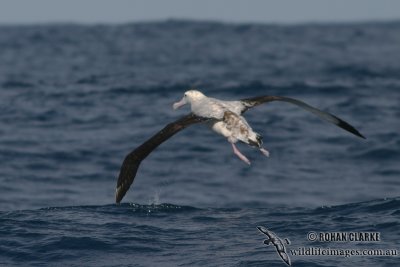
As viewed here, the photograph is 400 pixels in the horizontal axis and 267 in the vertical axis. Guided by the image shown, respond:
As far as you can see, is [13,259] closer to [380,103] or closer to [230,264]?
[230,264]

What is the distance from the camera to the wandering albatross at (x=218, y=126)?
1172 cm

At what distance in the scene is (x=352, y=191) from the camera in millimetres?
18250

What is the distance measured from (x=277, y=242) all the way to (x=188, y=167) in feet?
26.3

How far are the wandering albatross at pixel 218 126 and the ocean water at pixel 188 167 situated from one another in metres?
1.01

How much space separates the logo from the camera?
11.3 meters

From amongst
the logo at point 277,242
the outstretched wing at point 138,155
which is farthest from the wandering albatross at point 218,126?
the logo at point 277,242

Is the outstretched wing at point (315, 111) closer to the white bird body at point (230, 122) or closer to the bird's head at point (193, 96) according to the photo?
the white bird body at point (230, 122)

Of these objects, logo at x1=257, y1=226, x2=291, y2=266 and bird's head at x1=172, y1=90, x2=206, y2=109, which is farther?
bird's head at x1=172, y1=90, x2=206, y2=109

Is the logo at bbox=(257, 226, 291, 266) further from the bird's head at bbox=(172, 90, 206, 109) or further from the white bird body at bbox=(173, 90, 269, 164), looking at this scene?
the bird's head at bbox=(172, 90, 206, 109)

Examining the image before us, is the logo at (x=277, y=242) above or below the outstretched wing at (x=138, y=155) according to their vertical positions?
below

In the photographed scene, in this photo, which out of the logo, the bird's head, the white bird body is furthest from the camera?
the bird's head

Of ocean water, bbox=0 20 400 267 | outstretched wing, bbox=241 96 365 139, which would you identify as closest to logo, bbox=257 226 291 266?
ocean water, bbox=0 20 400 267

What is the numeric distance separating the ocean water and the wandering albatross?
1013 millimetres

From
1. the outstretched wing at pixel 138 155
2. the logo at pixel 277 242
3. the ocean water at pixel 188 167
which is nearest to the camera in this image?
the logo at pixel 277 242
